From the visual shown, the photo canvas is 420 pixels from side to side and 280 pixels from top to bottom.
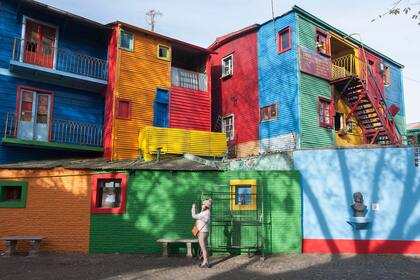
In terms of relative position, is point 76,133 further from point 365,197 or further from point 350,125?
point 350,125

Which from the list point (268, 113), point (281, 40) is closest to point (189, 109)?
point (268, 113)

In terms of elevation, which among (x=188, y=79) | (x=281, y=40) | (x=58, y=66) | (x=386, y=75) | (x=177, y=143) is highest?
(x=281, y=40)

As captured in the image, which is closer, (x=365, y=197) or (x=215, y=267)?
(x=215, y=267)

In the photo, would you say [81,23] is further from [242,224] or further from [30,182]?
[242,224]

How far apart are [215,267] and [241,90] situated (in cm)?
1138

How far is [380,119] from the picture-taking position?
1616 centimetres

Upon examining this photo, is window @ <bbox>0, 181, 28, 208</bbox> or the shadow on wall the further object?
window @ <bbox>0, 181, 28, 208</bbox>

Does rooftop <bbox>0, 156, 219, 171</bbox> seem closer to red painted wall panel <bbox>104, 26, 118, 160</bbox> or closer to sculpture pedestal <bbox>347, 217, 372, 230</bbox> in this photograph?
red painted wall panel <bbox>104, 26, 118, 160</bbox>

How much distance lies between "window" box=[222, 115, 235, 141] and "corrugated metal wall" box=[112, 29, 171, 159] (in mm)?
4374

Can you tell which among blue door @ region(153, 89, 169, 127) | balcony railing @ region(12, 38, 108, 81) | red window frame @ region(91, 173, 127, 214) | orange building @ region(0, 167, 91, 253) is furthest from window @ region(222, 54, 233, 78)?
orange building @ region(0, 167, 91, 253)

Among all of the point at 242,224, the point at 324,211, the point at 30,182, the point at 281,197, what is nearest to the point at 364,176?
the point at 324,211

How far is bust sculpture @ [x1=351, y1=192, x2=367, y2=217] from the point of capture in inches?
425

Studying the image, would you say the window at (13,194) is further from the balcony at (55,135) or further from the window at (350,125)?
the window at (350,125)

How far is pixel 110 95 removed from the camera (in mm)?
15359
